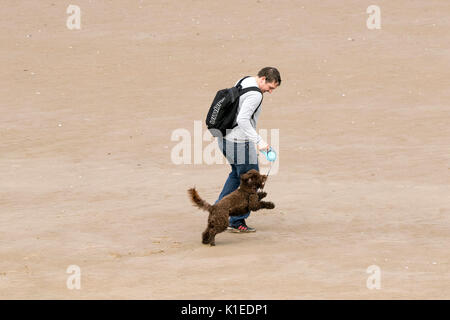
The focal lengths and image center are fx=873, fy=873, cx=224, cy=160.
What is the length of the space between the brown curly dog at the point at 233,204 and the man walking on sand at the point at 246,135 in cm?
28

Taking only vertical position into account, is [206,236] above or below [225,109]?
below

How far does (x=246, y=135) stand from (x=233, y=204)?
71 cm

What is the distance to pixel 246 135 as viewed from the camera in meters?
8.66

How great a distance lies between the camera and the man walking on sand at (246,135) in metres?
8.56

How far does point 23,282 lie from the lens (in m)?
7.45

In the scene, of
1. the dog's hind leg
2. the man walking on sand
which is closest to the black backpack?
the man walking on sand

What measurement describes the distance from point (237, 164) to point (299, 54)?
11.3 meters

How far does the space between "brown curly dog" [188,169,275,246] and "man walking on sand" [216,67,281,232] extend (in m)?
0.28

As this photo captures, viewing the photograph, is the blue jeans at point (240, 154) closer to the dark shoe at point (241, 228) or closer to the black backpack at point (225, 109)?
the black backpack at point (225, 109)

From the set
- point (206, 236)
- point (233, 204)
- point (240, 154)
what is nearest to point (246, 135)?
point (240, 154)

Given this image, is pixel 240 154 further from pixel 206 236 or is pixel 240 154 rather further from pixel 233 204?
pixel 206 236

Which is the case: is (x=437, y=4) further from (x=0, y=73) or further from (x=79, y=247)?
(x=79, y=247)
